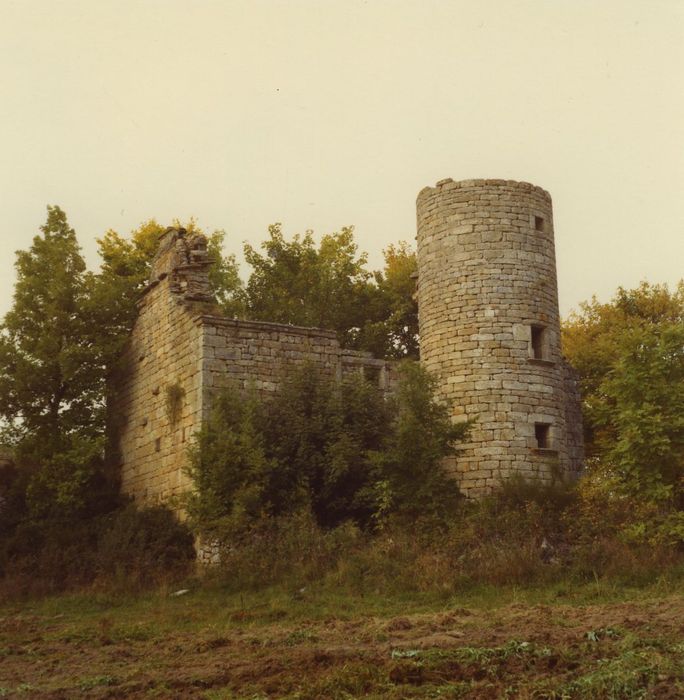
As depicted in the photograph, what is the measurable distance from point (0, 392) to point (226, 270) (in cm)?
1195

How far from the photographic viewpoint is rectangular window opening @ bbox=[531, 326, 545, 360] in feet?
67.1

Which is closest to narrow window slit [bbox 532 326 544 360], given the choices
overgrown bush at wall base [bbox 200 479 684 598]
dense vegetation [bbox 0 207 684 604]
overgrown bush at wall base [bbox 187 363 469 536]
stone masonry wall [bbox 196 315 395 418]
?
dense vegetation [bbox 0 207 684 604]

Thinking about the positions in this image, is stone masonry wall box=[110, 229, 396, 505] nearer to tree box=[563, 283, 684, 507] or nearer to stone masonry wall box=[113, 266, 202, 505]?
stone masonry wall box=[113, 266, 202, 505]

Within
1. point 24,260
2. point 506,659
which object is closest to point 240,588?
point 506,659

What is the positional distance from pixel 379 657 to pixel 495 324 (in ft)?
38.8

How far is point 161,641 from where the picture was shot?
36.4 ft

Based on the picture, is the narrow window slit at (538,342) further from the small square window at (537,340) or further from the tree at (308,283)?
the tree at (308,283)

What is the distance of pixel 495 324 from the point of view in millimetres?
20062

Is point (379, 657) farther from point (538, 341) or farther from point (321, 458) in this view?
point (538, 341)

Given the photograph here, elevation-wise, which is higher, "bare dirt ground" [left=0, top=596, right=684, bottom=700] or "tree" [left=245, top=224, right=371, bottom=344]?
"tree" [left=245, top=224, right=371, bottom=344]

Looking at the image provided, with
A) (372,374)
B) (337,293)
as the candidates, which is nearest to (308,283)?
(337,293)

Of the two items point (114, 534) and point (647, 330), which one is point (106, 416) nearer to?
point (114, 534)

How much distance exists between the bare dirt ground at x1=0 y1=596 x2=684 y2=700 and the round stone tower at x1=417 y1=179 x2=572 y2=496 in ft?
25.4

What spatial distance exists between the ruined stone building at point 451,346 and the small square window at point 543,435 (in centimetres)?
2
